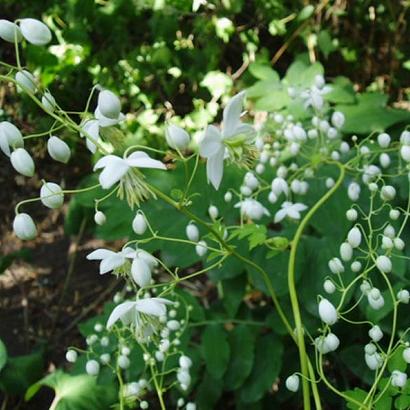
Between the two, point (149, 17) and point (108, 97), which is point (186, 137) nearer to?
point (108, 97)

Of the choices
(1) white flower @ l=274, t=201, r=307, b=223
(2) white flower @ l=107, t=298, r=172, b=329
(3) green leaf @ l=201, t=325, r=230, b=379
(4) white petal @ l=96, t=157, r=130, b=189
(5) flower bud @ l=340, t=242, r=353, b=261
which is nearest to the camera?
(4) white petal @ l=96, t=157, r=130, b=189

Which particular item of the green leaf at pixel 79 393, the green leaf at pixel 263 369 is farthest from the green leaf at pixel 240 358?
the green leaf at pixel 79 393

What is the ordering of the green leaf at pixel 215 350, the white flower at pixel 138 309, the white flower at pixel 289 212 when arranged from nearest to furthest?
the white flower at pixel 138 309
the white flower at pixel 289 212
the green leaf at pixel 215 350

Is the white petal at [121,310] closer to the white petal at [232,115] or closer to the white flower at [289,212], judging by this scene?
the white petal at [232,115]

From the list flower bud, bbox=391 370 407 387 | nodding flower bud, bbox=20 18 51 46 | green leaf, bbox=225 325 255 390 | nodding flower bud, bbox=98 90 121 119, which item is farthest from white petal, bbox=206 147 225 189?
green leaf, bbox=225 325 255 390

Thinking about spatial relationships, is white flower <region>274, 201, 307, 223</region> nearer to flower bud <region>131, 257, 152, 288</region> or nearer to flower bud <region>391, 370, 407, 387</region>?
flower bud <region>391, 370, 407, 387</region>

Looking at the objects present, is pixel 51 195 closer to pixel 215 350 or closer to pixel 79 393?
pixel 79 393

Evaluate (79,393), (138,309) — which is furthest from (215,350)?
(138,309)
